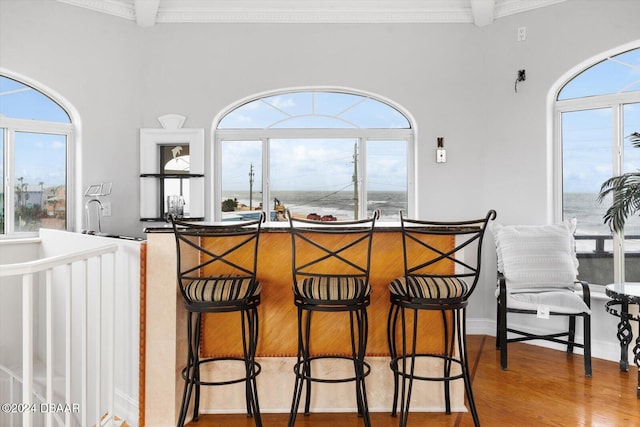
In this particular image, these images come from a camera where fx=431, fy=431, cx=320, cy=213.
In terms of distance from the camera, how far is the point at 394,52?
4.41 meters

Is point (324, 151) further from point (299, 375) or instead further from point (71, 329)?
point (71, 329)

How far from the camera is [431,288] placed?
2.29m

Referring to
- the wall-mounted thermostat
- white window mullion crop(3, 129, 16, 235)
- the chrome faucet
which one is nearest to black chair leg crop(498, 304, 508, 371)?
the wall-mounted thermostat

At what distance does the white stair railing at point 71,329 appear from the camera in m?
1.65

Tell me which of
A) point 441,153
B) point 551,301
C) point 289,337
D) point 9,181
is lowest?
point 289,337

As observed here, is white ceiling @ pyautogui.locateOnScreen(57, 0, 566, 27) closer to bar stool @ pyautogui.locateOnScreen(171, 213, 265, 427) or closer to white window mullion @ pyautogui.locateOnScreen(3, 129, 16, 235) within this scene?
white window mullion @ pyautogui.locateOnScreen(3, 129, 16, 235)

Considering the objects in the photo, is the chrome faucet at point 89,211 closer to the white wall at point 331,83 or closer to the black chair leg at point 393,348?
the white wall at point 331,83

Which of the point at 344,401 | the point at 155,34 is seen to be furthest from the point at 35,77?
the point at 344,401

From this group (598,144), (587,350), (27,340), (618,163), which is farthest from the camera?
(598,144)

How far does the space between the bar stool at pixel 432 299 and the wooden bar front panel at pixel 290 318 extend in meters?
0.06

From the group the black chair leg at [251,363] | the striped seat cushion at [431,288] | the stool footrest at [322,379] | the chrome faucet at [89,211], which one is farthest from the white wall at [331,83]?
the black chair leg at [251,363]

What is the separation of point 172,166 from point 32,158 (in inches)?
49.7

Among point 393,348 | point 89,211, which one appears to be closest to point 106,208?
point 89,211

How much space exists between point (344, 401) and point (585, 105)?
3329 mm
